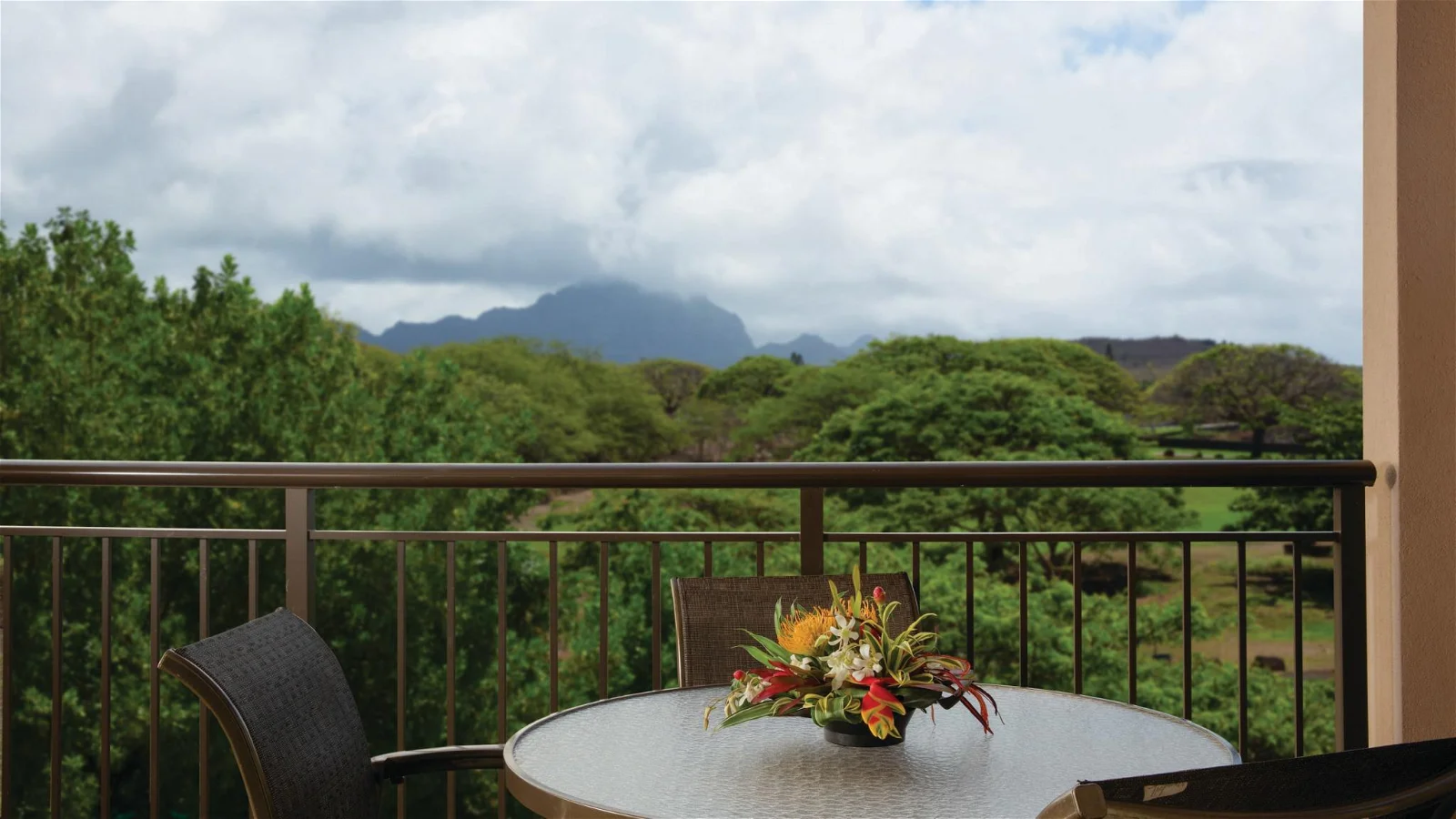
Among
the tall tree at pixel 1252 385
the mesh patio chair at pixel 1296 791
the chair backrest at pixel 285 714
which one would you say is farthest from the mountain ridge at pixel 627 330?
the mesh patio chair at pixel 1296 791

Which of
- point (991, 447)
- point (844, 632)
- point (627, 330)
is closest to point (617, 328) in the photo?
point (627, 330)

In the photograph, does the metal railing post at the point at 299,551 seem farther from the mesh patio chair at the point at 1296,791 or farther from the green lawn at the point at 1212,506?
the green lawn at the point at 1212,506

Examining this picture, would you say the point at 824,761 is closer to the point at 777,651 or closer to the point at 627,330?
the point at 777,651

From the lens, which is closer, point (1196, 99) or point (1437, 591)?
point (1437, 591)

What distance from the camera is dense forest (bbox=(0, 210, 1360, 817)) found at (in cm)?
1262

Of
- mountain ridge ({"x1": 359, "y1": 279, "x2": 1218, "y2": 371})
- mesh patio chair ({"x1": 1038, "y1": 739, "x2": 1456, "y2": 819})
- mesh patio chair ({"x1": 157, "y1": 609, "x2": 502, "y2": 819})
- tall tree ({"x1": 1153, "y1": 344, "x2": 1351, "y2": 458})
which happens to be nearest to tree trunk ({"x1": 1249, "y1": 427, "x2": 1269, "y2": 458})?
tall tree ({"x1": 1153, "y1": 344, "x2": 1351, "y2": 458})

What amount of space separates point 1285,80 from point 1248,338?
4003 mm

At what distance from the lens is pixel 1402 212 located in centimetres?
280

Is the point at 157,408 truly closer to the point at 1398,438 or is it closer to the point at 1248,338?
the point at 1398,438

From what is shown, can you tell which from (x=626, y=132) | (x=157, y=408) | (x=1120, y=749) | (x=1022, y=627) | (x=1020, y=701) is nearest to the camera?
(x=1120, y=749)

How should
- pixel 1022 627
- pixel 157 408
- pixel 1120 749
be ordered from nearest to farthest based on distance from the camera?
pixel 1120 749 < pixel 1022 627 < pixel 157 408

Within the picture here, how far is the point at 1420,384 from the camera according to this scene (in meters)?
2.78

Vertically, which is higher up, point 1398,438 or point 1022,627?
point 1398,438

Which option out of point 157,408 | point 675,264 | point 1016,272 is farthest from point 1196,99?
point 157,408
